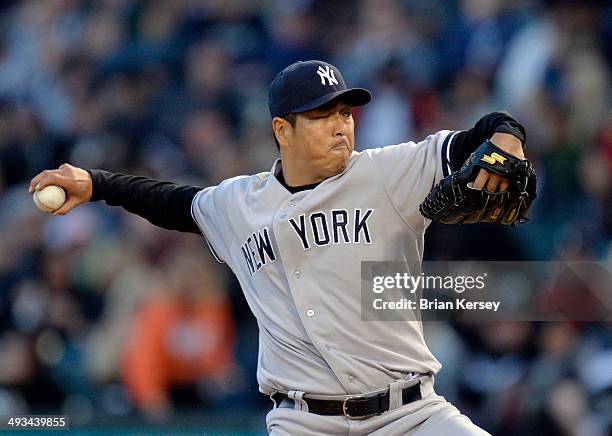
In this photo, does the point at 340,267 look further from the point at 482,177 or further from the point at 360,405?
the point at 482,177

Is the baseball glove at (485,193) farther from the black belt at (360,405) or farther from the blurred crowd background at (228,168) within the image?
the blurred crowd background at (228,168)

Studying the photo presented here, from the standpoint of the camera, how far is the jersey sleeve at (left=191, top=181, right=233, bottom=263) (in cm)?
345

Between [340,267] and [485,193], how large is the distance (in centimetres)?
52

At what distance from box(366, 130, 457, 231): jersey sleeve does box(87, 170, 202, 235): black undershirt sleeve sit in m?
0.74

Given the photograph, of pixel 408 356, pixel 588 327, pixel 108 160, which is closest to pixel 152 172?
pixel 108 160

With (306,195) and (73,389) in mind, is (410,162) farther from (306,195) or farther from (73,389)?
(73,389)

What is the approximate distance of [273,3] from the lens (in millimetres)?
7094

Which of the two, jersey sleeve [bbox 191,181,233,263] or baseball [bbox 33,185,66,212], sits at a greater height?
baseball [bbox 33,185,66,212]

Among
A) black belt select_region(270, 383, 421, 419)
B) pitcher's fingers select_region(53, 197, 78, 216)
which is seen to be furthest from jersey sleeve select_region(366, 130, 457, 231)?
pitcher's fingers select_region(53, 197, 78, 216)

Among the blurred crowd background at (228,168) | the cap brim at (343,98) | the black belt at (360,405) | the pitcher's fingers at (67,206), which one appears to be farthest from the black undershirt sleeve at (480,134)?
the blurred crowd background at (228,168)

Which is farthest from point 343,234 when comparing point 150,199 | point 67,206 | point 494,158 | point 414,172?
point 67,206

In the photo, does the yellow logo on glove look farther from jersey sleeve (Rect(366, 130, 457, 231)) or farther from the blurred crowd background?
the blurred crowd background

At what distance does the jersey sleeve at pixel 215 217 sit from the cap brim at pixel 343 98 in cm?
40

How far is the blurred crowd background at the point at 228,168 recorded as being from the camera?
5.32 meters
